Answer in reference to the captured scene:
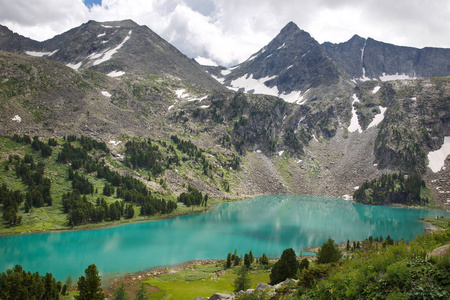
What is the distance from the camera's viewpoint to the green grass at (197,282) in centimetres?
3594

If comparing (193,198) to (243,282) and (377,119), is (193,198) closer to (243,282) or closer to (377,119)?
(243,282)

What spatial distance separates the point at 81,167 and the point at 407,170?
15995cm

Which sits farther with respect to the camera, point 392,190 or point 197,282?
point 392,190

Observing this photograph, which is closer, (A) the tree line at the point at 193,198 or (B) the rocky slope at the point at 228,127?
(A) the tree line at the point at 193,198

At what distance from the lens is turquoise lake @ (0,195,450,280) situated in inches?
2048

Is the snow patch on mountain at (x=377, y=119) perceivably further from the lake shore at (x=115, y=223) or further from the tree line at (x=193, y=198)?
the lake shore at (x=115, y=223)

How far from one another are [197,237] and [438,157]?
149 metres

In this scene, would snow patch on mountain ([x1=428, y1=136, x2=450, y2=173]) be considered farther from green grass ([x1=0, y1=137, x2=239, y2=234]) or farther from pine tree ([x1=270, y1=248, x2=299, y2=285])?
pine tree ([x1=270, y1=248, x2=299, y2=285])

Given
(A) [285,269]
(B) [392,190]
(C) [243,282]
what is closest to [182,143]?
(B) [392,190]

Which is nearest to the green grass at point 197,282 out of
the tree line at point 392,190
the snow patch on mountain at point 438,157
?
the tree line at point 392,190

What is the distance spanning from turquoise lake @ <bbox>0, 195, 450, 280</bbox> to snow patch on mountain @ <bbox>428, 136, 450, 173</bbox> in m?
41.0

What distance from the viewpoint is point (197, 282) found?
4100 centimetres

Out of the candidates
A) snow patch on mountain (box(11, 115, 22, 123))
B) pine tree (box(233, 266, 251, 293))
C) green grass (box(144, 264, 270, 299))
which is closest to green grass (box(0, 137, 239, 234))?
snow patch on mountain (box(11, 115, 22, 123))

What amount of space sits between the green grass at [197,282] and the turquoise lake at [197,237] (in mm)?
7773
